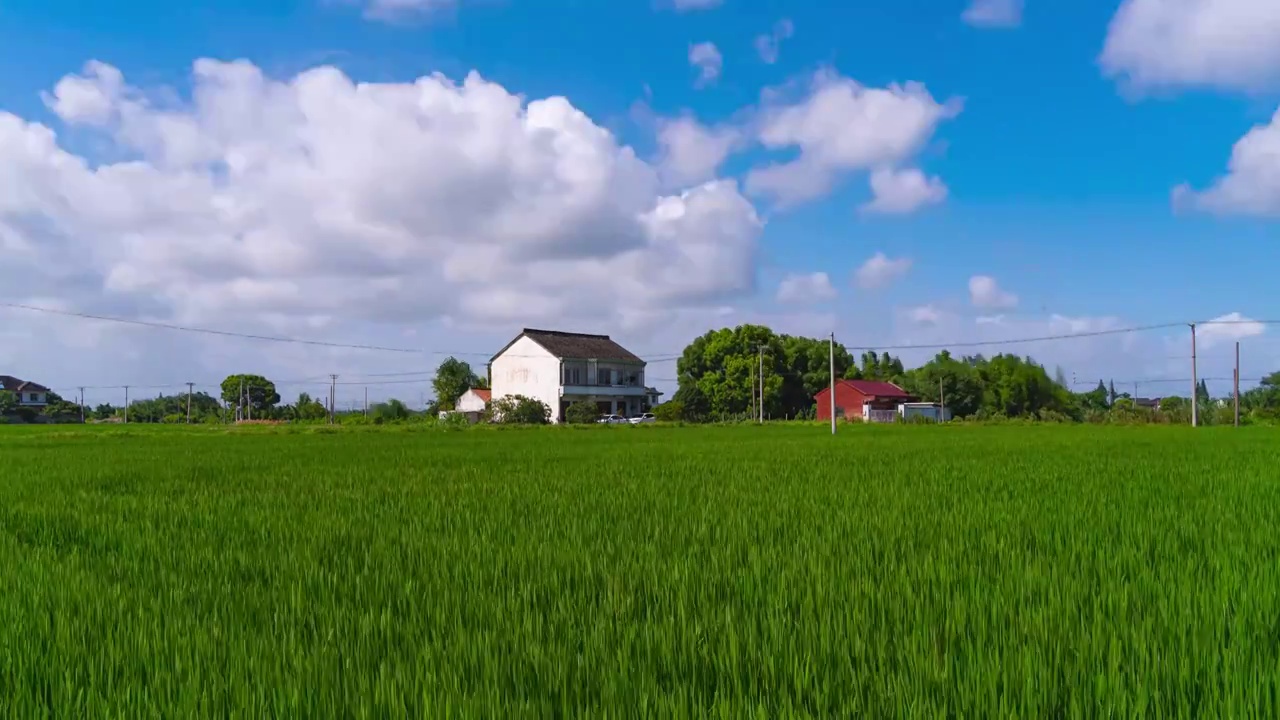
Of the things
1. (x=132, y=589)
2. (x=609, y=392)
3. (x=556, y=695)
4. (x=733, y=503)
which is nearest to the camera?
(x=556, y=695)

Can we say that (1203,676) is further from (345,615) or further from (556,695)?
(345,615)

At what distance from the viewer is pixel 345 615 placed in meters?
3.18

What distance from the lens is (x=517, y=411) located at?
145 ft

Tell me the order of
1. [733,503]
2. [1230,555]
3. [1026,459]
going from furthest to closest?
[1026,459] < [733,503] < [1230,555]

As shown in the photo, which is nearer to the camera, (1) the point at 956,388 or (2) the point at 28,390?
(1) the point at 956,388

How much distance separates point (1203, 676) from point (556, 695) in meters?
1.91

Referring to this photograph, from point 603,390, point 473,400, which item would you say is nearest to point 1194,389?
point 603,390

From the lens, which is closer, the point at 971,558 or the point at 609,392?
the point at 971,558

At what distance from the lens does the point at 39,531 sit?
6.54 m

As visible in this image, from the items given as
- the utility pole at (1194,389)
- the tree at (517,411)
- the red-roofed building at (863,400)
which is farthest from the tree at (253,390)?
the utility pole at (1194,389)

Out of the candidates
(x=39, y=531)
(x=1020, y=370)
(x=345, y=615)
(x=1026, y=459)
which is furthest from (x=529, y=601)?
(x=1020, y=370)

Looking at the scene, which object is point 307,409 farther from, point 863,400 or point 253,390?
point 863,400

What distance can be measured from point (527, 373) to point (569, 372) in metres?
3.25

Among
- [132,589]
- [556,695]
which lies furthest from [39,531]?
[556,695]
